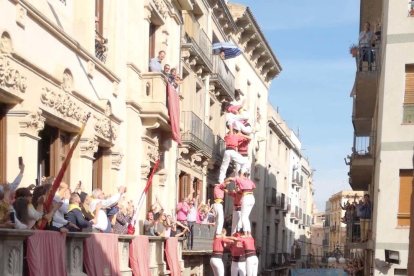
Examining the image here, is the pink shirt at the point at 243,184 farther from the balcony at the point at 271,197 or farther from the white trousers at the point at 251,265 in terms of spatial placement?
the balcony at the point at 271,197

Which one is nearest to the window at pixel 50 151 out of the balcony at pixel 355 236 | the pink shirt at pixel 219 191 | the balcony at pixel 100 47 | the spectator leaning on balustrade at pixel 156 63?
the balcony at pixel 100 47

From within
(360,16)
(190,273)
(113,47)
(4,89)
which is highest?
(360,16)

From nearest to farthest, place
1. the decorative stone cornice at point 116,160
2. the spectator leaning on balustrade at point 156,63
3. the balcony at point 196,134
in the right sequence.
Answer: the decorative stone cornice at point 116,160 → the spectator leaning on balustrade at point 156,63 → the balcony at point 196,134

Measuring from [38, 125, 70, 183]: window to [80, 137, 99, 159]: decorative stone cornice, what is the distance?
0.78 m

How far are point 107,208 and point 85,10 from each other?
184 inches

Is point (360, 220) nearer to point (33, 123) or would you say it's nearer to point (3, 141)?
point (33, 123)

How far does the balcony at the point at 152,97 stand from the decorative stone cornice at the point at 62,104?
425 cm

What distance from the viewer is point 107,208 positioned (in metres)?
15.0

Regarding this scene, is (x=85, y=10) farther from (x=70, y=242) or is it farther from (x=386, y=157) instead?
(x=386, y=157)

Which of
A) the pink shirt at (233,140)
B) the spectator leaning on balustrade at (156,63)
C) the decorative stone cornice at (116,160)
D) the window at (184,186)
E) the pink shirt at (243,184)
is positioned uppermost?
the spectator leaning on balustrade at (156,63)

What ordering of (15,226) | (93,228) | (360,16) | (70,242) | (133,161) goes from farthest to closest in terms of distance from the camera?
(360,16) → (133,161) → (93,228) → (70,242) → (15,226)

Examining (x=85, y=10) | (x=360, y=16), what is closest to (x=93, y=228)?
(x=85, y=10)

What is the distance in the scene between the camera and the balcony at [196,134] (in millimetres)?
26519

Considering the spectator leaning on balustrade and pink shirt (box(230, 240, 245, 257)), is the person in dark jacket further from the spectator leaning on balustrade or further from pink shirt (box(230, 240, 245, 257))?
the spectator leaning on balustrade
